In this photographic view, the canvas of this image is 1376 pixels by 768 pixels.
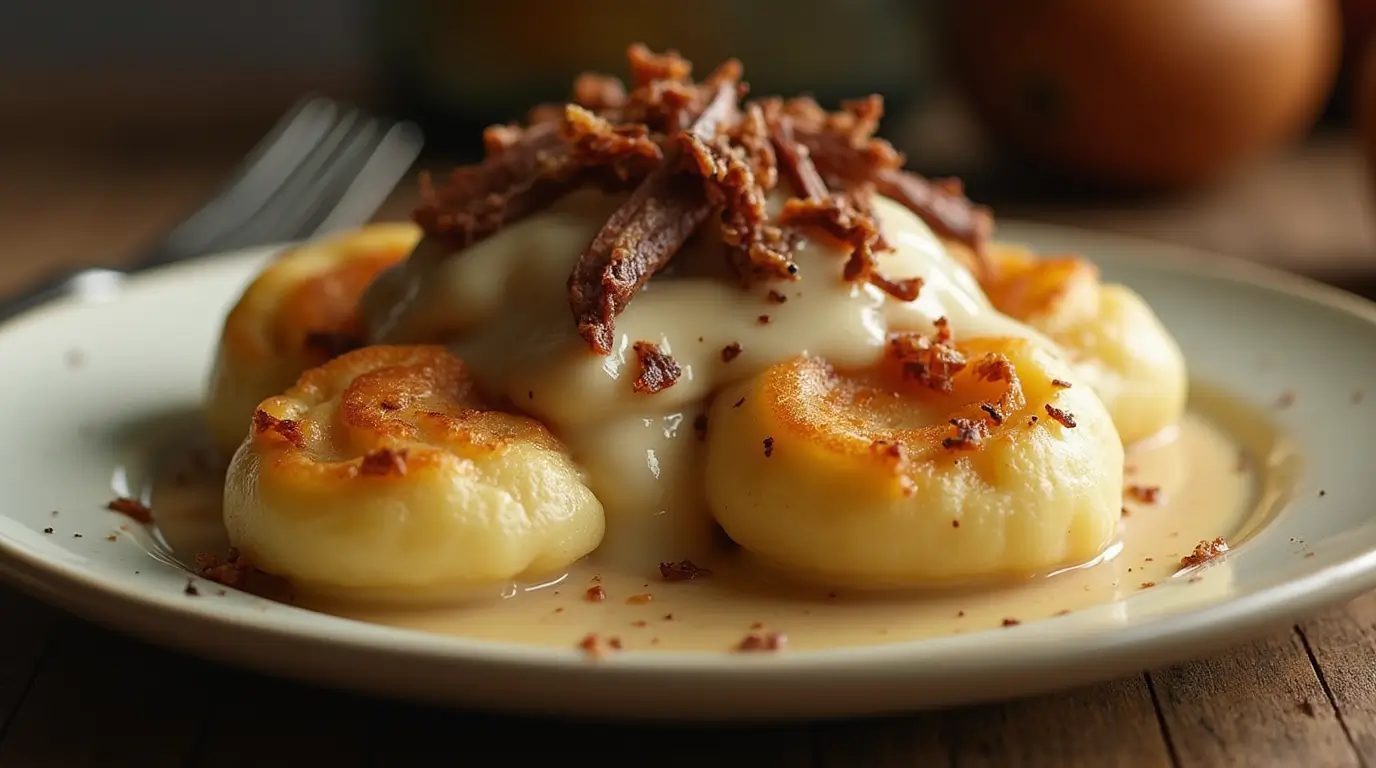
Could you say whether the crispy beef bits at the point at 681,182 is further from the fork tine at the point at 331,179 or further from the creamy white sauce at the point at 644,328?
the fork tine at the point at 331,179

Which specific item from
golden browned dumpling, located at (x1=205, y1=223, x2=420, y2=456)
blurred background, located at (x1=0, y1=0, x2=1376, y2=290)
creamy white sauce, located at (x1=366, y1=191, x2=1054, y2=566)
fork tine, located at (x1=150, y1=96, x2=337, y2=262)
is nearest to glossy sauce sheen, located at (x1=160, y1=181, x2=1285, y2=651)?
creamy white sauce, located at (x1=366, y1=191, x2=1054, y2=566)

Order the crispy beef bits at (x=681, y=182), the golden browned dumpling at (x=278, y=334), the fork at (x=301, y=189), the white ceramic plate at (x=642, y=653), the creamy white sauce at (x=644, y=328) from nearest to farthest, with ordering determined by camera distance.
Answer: the white ceramic plate at (x=642, y=653), the creamy white sauce at (x=644, y=328), the crispy beef bits at (x=681, y=182), the golden browned dumpling at (x=278, y=334), the fork at (x=301, y=189)

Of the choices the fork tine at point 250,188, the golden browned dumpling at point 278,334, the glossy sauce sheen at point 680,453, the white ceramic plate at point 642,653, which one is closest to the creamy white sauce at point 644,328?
the glossy sauce sheen at point 680,453

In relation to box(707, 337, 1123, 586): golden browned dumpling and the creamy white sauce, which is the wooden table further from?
the creamy white sauce

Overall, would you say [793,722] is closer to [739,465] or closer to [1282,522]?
[739,465]

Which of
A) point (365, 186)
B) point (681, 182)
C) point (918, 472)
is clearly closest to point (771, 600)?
point (918, 472)

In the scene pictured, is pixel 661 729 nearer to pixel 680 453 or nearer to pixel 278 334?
pixel 680 453

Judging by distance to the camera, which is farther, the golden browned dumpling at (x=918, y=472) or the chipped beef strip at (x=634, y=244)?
the chipped beef strip at (x=634, y=244)
